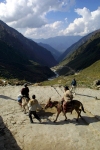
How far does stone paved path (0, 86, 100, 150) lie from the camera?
43.9 ft

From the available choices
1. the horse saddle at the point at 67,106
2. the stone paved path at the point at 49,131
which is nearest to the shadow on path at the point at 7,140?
the stone paved path at the point at 49,131

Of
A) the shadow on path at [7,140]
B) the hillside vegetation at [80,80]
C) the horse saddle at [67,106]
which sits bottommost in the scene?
the shadow on path at [7,140]

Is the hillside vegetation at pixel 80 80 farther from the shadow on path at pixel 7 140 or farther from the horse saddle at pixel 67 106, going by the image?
the shadow on path at pixel 7 140

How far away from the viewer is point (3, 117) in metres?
17.8

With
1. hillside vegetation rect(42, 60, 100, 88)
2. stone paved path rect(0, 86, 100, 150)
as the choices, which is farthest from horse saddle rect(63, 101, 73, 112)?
hillside vegetation rect(42, 60, 100, 88)

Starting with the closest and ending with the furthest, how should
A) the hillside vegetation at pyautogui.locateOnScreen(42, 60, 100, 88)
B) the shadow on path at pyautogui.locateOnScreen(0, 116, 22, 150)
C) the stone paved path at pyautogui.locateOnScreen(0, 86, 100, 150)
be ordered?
the shadow on path at pyautogui.locateOnScreen(0, 116, 22, 150) → the stone paved path at pyautogui.locateOnScreen(0, 86, 100, 150) → the hillside vegetation at pyautogui.locateOnScreen(42, 60, 100, 88)

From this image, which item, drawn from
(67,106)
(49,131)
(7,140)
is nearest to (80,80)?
(67,106)

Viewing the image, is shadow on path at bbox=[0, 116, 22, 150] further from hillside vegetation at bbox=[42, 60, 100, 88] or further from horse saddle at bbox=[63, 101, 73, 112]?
hillside vegetation at bbox=[42, 60, 100, 88]

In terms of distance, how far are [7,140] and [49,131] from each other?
2997 mm

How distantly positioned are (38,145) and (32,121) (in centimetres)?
345

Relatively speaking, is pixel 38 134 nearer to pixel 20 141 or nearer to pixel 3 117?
pixel 20 141

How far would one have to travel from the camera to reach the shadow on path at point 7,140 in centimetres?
1318

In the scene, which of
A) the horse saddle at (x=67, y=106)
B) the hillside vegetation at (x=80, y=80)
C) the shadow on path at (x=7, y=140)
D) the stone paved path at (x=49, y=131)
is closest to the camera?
the shadow on path at (x=7, y=140)

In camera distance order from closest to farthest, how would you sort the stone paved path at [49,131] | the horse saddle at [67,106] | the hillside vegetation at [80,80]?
the stone paved path at [49,131] < the horse saddle at [67,106] < the hillside vegetation at [80,80]
